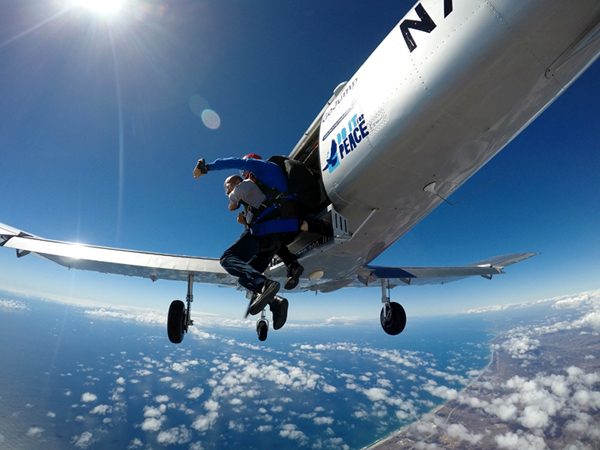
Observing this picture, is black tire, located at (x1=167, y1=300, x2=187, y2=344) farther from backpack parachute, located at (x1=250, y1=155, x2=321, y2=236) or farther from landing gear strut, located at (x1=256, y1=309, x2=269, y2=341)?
backpack parachute, located at (x1=250, y1=155, x2=321, y2=236)

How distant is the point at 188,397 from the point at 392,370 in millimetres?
142171

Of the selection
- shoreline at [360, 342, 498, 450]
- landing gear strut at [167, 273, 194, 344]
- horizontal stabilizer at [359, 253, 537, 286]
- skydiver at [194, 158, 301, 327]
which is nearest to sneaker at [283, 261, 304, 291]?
skydiver at [194, 158, 301, 327]

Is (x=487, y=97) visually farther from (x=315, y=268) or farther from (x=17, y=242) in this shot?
(x=17, y=242)

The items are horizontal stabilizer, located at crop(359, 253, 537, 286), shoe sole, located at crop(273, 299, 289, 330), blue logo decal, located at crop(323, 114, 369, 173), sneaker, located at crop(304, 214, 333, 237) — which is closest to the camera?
blue logo decal, located at crop(323, 114, 369, 173)

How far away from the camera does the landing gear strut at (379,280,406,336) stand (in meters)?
9.72

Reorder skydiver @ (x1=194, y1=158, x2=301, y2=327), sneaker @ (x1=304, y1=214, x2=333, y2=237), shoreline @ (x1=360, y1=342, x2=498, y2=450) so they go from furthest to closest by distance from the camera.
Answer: shoreline @ (x1=360, y1=342, x2=498, y2=450) → sneaker @ (x1=304, y1=214, x2=333, y2=237) → skydiver @ (x1=194, y1=158, x2=301, y2=327)

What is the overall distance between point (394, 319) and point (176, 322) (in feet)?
25.0

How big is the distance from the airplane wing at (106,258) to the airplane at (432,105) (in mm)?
4061

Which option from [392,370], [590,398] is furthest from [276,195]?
[392,370]

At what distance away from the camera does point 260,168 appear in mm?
4816

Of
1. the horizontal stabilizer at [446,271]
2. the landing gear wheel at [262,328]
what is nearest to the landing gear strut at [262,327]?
the landing gear wheel at [262,328]

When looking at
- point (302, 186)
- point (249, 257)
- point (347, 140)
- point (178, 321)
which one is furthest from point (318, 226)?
point (178, 321)

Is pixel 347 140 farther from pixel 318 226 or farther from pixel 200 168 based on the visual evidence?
pixel 200 168

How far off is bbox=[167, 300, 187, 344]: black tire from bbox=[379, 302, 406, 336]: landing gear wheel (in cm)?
725
